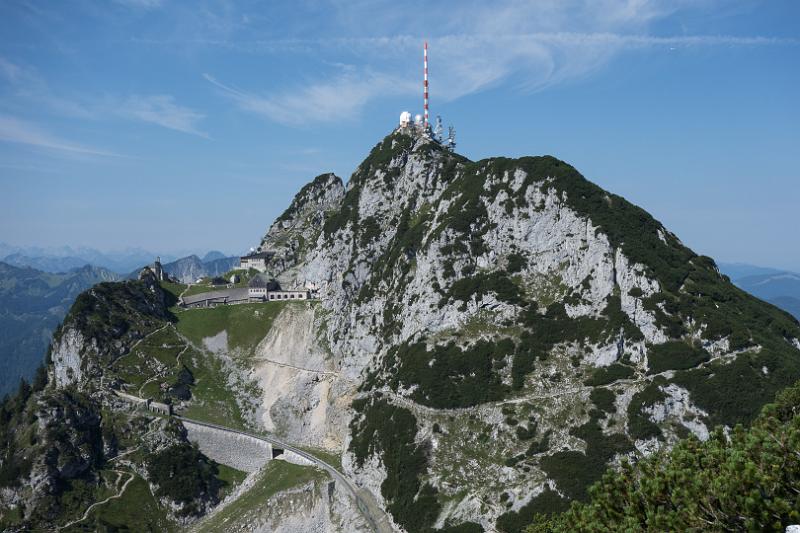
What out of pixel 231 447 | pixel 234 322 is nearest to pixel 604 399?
pixel 231 447

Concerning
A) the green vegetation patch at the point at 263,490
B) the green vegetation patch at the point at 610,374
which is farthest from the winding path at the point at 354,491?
the green vegetation patch at the point at 610,374

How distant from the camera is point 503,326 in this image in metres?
116

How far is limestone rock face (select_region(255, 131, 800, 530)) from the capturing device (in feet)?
299

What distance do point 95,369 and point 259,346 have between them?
39.1 meters

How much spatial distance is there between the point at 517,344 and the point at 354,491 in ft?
134

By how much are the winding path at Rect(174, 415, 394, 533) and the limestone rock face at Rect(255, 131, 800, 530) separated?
6.69 feet

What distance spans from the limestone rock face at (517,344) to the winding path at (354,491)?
2041mm

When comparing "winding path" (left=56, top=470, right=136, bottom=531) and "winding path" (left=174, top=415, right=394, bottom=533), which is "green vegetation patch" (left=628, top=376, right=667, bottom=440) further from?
"winding path" (left=56, top=470, right=136, bottom=531)

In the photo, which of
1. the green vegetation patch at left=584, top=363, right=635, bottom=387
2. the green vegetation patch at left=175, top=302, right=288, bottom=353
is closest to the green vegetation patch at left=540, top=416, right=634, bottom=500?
the green vegetation patch at left=584, top=363, right=635, bottom=387

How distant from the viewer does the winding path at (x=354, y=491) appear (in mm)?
97312

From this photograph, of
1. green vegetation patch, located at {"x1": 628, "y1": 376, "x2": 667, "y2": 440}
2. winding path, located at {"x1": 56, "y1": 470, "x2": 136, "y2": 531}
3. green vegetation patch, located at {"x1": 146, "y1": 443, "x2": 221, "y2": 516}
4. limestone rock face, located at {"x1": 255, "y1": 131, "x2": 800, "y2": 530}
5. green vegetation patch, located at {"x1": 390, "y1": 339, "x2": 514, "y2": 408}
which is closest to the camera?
green vegetation patch, located at {"x1": 628, "y1": 376, "x2": 667, "y2": 440}

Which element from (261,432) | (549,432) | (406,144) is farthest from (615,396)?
(406,144)

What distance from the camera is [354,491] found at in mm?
106000

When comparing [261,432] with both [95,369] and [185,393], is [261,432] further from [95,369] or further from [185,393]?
[95,369]
